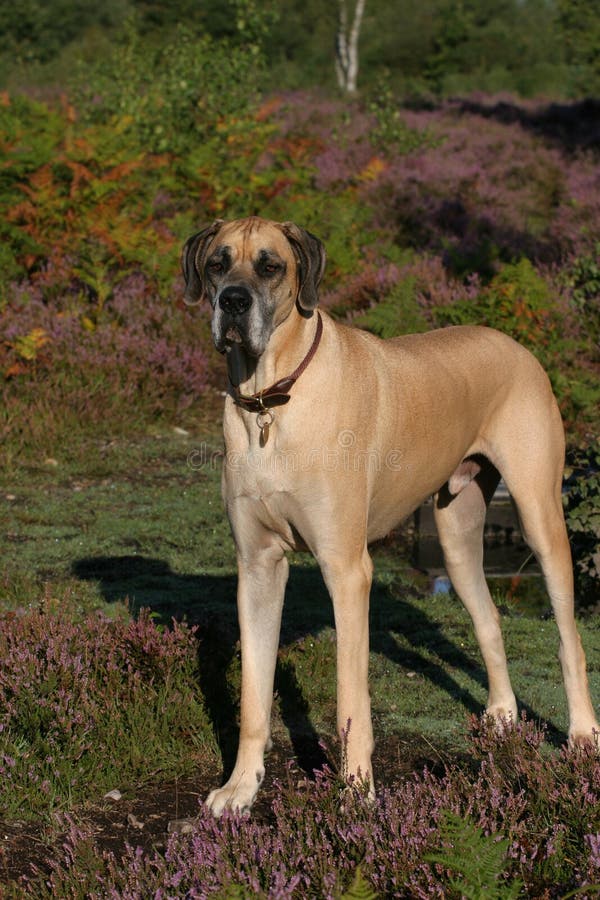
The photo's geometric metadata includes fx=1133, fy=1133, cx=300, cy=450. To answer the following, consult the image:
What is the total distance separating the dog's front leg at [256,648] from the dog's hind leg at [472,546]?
1054 millimetres

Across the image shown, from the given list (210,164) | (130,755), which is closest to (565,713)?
(130,755)

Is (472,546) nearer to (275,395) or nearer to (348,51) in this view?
(275,395)

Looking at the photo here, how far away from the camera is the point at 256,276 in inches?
156

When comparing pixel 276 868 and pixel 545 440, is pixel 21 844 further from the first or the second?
pixel 545 440

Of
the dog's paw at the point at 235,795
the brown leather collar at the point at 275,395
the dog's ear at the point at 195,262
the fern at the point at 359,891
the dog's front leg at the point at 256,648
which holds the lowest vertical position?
the dog's paw at the point at 235,795

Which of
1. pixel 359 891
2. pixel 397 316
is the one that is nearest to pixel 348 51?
pixel 397 316

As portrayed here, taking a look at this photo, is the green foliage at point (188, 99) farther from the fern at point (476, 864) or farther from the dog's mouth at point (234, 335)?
the fern at point (476, 864)

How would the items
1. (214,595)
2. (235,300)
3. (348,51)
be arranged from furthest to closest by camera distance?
(348,51)
(214,595)
(235,300)

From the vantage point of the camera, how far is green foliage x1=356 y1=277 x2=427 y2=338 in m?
10.1

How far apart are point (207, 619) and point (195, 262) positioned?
195 centimetres

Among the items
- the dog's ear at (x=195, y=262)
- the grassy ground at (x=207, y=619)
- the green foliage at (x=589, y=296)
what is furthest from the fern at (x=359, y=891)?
the green foliage at (x=589, y=296)

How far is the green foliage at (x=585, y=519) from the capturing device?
6426 millimetres

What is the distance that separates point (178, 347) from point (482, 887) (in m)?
8.28

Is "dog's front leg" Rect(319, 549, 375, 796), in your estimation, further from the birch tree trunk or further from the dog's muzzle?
the birch tree trunk
